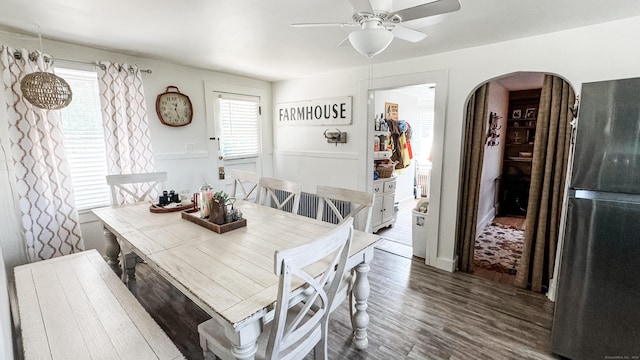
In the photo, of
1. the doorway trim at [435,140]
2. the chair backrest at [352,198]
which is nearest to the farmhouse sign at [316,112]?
the doorway trim at [435,140]

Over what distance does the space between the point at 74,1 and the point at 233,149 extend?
253 cm

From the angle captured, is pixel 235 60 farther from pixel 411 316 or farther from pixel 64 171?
pixel 411 316

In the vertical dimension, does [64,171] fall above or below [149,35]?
below

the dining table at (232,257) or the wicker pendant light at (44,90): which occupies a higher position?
the wicker pendant light at (44,90)

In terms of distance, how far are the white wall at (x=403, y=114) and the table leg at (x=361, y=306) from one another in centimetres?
322

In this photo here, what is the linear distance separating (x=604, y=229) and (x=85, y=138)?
4.24 metres

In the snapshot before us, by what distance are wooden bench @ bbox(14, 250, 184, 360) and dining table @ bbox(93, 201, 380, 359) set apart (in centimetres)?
24

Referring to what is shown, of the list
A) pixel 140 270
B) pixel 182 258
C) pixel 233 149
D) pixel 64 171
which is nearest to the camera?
pixel 182 258

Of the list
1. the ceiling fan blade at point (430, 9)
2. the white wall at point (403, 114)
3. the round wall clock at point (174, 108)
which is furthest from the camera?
the white wall at point (403, 114)

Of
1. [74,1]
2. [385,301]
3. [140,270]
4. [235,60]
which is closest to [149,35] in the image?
[74,1]

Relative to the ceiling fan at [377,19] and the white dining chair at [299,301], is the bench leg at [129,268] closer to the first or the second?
the white dining chair at [299,301]

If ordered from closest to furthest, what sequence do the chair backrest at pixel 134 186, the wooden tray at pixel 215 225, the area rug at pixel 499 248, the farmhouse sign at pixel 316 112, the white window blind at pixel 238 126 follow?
the wooden tray at pixel 215 225 → the chair backrest at pixel 134 186 → the area rug at pixel 499 248 → the farmhouse sign at pixel 316 112 → the white window blind at pixel 238 126

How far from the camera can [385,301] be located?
248 centimetres

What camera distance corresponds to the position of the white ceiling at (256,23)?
182cm
